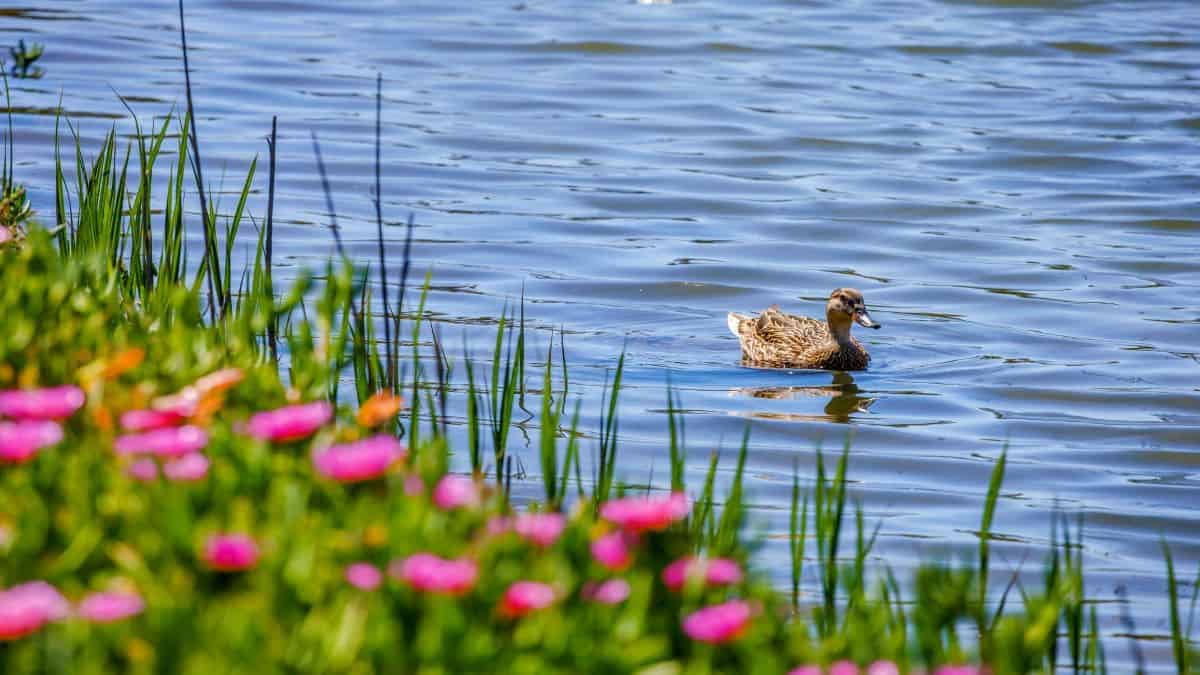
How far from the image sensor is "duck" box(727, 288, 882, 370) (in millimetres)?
9281

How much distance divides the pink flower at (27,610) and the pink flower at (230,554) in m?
0.20

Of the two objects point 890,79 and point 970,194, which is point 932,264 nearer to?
point 970,194

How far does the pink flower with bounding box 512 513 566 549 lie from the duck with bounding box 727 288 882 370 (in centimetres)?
653

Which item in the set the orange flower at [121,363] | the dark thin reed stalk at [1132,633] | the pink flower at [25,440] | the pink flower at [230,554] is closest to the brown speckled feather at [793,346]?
the dark thin reed stalk at [1132,633]

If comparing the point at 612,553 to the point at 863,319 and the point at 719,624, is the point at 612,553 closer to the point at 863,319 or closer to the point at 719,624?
the point at 719,624

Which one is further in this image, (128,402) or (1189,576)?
(1189,576)

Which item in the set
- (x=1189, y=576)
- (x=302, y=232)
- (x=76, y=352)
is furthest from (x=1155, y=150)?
(x=76, y=352)

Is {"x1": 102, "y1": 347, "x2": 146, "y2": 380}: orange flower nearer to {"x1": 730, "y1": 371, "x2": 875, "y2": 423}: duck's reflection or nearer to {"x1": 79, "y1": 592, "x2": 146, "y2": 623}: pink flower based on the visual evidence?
{"x1": 79, "y1": 592, "x2": 146, "y2": 623}: pink flower

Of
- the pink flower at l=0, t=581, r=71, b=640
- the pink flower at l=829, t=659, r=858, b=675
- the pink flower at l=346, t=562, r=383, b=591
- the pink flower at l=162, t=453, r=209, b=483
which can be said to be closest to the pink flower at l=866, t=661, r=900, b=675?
the pink flower at l=829, t=659, r=858, b=675

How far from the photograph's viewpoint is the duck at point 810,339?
30.5ft

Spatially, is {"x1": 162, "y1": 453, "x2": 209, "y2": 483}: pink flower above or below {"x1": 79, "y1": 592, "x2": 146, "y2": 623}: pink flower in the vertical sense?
above

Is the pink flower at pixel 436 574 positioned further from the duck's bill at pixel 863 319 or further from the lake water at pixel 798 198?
the duck's bill at pixel 863 319

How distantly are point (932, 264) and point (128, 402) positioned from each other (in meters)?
8.76

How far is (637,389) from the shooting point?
28.0 ft
